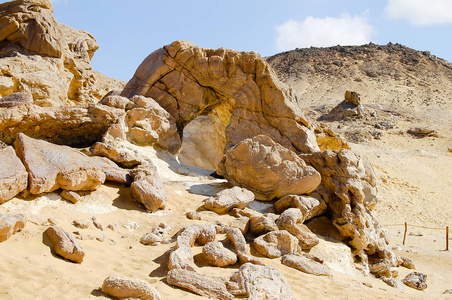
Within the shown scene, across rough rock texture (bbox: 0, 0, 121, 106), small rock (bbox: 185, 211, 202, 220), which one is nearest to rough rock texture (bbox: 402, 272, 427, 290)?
small rock (bbox: 185, 211, 202, 220)

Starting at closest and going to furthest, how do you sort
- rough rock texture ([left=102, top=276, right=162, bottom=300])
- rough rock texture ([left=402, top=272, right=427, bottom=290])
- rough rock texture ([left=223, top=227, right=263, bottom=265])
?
1. rough rock texture ([left=102, top=276, right=162, bottom=300])
2. rough rock texture ([left=223, top=227, right=263, bottom=265])
3. rough rock texture ([left=402, top=272, right=427, bottom=290])

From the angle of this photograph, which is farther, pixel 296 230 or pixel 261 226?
pixel 296 230

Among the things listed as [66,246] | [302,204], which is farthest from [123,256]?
[302,204]

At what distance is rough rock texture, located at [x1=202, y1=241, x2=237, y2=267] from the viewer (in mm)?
4582

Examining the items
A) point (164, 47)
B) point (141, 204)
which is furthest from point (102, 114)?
point (164, 47)

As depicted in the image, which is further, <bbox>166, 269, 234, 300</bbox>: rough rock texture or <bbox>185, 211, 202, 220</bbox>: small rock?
<bbox>185, 211, 202, 220</bbox>: small rock

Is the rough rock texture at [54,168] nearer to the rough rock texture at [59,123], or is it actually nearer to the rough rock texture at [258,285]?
the rough rock texture at [59,123]

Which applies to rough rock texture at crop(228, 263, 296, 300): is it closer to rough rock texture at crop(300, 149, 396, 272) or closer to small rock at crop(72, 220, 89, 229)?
small rock at crop(72, 220, 89, 229)

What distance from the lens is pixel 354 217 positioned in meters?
7.86

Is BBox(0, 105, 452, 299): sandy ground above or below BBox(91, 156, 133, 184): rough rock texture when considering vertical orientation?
below

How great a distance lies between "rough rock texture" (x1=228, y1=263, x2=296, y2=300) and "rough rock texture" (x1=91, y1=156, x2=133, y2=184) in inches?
133

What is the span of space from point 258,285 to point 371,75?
173ft

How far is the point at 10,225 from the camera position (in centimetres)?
391

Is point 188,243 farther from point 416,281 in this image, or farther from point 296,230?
point 416,281
